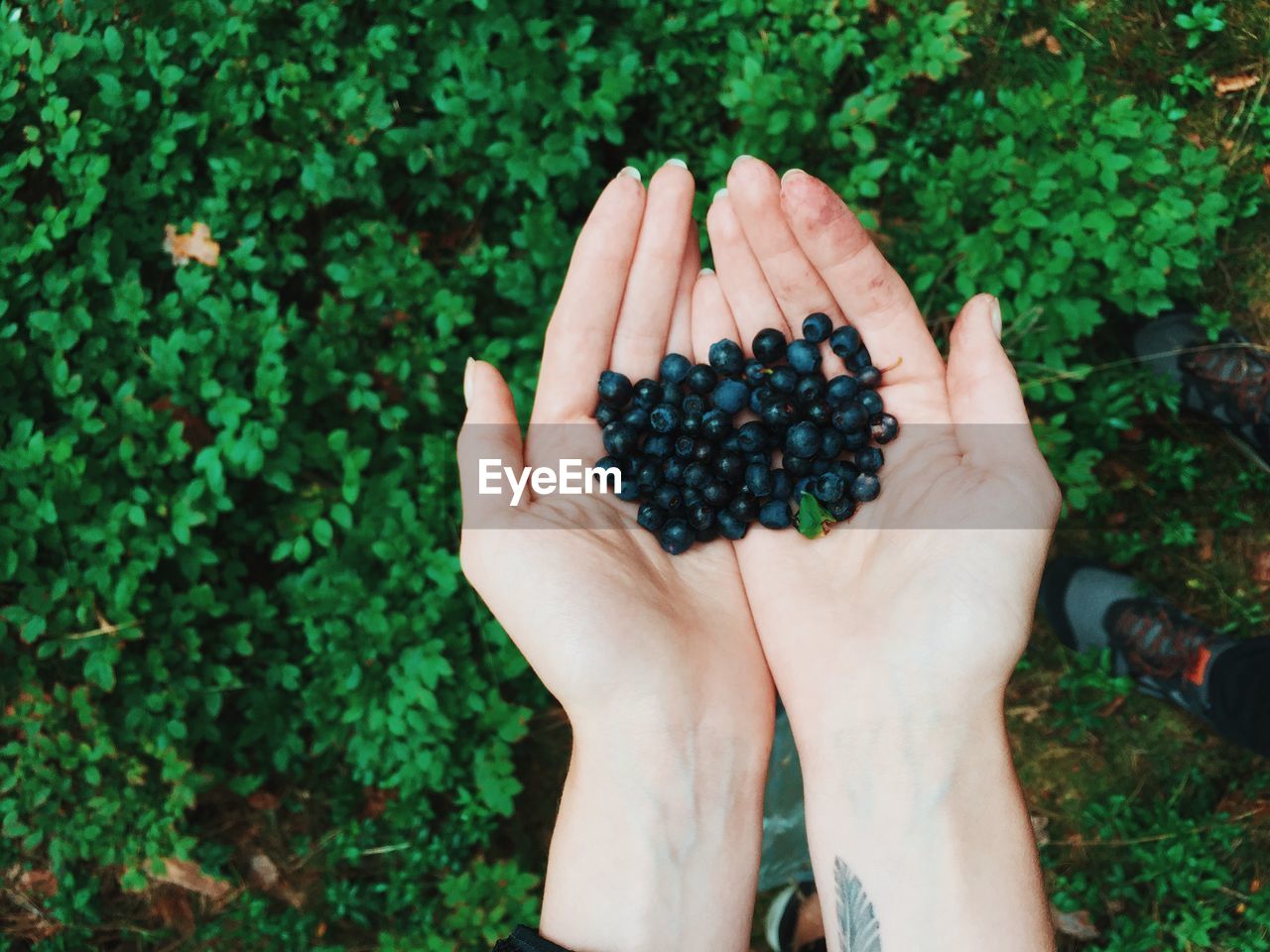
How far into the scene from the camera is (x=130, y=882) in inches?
132

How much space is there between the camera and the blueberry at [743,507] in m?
2.83

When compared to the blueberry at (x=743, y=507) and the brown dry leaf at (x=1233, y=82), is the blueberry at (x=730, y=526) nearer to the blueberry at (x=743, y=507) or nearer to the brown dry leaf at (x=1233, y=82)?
the blueberry at (x=743, y=507)

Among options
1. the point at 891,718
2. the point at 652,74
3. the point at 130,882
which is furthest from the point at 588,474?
the point at 130,882

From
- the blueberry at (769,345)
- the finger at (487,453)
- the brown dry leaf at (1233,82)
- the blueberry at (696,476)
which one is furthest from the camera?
the brown dry leaf at (1233,82)

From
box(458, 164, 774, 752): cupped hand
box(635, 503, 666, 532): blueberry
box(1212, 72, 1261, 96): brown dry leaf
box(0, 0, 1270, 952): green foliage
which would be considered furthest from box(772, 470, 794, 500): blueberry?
box(1212, 72, 1261, 96): brown dry leaf

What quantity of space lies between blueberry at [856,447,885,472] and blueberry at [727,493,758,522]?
1.00 feet

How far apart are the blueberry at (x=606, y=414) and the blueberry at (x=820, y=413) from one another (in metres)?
0.54

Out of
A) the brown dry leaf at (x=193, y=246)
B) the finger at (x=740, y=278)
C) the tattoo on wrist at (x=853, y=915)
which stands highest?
the brown dry leaf at (x=193, y=246)

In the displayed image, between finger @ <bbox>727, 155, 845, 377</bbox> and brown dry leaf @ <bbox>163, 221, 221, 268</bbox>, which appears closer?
finger @ <bbox>727, 155, 845, 377</bbox>

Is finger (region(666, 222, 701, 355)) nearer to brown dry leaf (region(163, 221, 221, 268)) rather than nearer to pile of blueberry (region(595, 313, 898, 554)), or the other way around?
pile of blueberry (region(595, 313, 898, 554))

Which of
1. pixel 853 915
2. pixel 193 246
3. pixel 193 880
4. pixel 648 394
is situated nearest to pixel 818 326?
pixel 648 394

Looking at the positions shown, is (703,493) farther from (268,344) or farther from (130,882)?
(130,882)

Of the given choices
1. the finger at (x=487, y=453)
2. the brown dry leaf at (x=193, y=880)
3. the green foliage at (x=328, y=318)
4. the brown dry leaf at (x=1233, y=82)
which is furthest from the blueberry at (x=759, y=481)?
the brown dry leaf at (x=1233, y=82)

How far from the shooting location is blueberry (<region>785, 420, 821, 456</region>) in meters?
2.76
